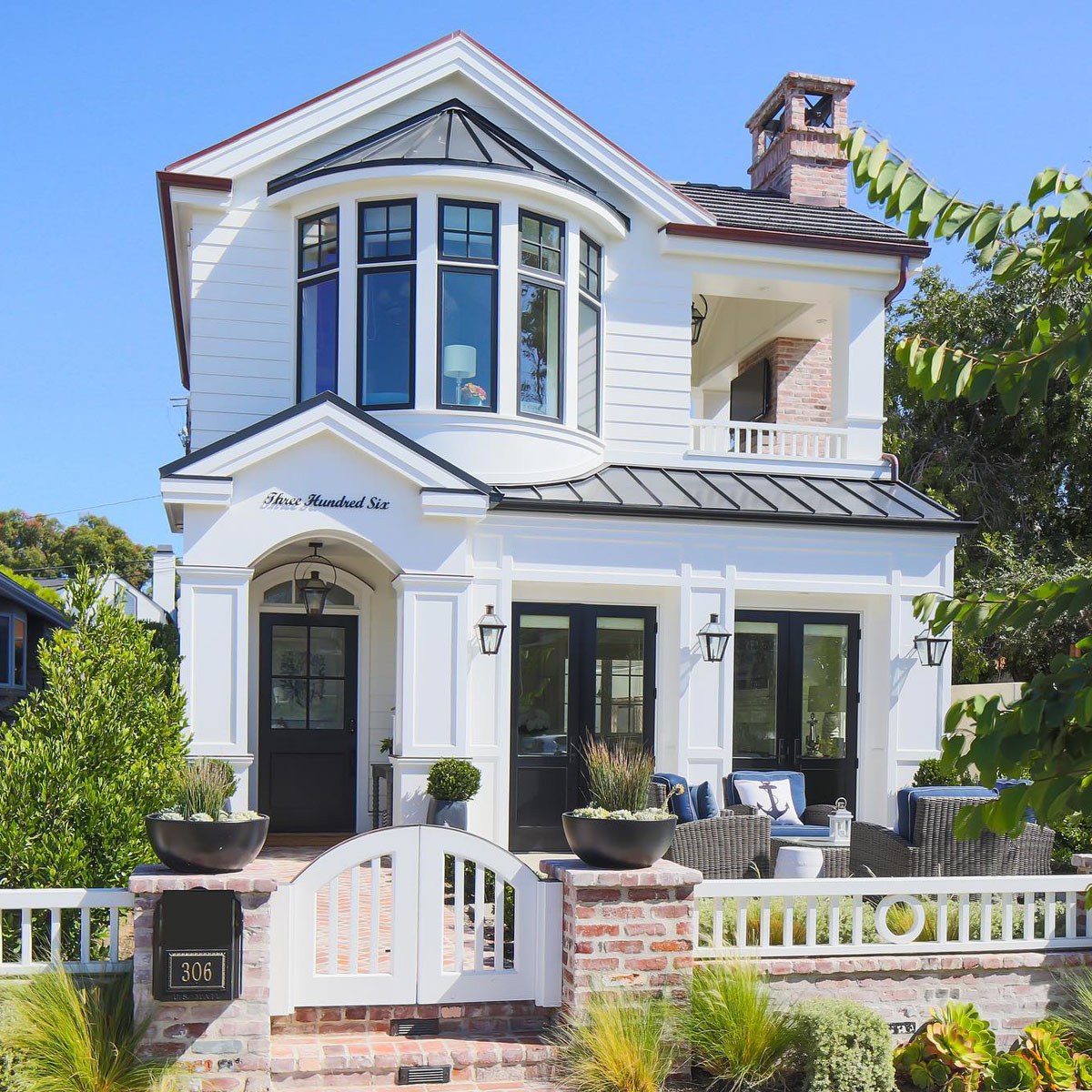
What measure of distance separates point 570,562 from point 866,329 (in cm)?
502

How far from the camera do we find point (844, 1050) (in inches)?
259

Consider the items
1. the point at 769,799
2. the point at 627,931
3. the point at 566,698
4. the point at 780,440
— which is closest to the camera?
the point at 627,931

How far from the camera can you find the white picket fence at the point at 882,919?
7.46 meters

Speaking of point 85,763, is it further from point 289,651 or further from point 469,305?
point 469,305

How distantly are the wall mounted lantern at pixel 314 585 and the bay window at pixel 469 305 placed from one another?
222 cm

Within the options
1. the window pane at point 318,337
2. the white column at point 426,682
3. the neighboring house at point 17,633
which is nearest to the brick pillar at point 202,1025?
the white column at point 426,682

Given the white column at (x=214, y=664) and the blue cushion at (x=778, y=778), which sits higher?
the white column at (x=214, y=664)

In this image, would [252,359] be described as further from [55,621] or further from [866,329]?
[55,621]

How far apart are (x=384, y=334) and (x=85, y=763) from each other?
642 centimetres

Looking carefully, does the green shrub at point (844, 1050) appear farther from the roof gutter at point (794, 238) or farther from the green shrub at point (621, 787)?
the roof gutter at point (794, 238)

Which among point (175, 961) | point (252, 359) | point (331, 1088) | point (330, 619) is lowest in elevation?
point (331, 1088)

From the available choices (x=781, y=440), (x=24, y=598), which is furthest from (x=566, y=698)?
(x=24, y=598)

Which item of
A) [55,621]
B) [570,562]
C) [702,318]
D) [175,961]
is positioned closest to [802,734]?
[570,562]

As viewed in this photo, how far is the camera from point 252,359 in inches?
521
